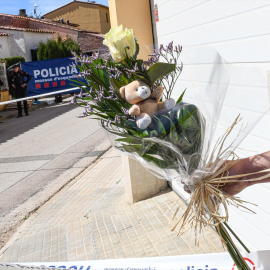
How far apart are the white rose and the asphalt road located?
293 centimetres

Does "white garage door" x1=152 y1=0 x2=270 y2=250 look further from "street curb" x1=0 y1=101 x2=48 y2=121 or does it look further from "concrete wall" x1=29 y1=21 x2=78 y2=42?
"concrete wall" x1=29 y1=21 x2=78 y2=42

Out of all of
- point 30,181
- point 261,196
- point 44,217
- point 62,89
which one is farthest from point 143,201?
point 62,89

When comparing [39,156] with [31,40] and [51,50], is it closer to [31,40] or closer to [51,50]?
[51,50]

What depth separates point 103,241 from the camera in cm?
458

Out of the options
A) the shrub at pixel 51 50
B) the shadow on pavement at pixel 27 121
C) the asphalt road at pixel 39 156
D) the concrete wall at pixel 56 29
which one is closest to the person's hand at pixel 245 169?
the asphalt road at pixel 39 156

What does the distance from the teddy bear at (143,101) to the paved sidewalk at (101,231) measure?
2.63 m

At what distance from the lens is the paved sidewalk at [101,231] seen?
4289mm

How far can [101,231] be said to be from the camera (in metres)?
4.84

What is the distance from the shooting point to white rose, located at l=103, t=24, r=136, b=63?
5.92 ft

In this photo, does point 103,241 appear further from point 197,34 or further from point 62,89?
point 62,89

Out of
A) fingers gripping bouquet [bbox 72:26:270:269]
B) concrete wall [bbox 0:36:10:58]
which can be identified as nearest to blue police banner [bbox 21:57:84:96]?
concrete wall [bbox 0:36:10:58]

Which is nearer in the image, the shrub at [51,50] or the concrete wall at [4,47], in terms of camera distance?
the concrete wall at [4,47]

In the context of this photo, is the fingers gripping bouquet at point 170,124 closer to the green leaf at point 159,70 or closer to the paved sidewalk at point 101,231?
the green leaf at point 159,70

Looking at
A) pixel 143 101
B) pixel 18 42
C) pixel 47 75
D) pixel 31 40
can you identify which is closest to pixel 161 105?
pixel 143 101
